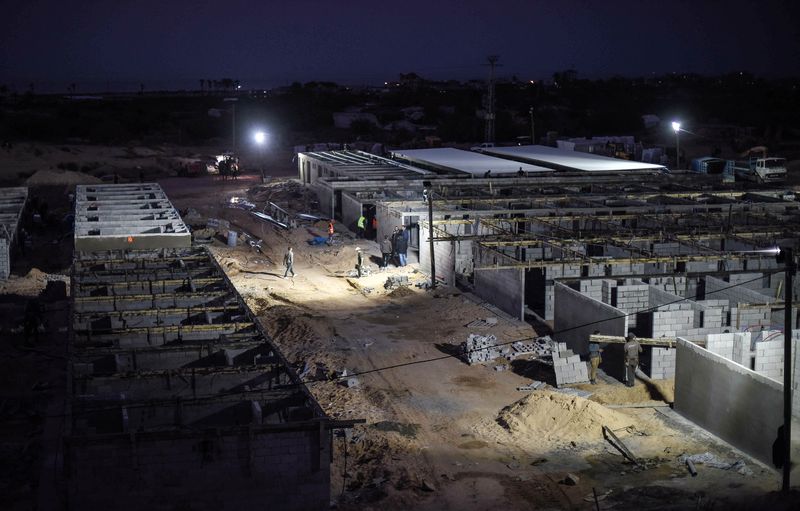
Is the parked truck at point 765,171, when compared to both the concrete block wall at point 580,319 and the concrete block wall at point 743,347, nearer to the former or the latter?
the concrete block wall at point 580,319

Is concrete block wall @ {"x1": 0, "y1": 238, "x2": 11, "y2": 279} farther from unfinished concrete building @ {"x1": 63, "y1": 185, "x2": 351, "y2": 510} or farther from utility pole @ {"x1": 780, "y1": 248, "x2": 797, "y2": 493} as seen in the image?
utility pole @ {"x1": 780, "y1": 248, "x2": 797, "y2": 493}

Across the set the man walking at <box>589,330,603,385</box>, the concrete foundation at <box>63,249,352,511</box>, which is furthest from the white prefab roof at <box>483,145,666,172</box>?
the concrete foundation at <box>63,249,352,511</box>

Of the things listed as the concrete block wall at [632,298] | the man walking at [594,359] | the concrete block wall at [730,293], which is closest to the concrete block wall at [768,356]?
the man walking at [594,359]

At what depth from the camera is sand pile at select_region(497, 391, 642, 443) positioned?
52.6 feet

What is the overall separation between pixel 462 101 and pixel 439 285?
9179cm

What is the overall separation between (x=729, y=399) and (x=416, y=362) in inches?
273

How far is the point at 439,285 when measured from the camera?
27.3 metres

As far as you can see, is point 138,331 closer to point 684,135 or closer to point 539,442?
point 539,442

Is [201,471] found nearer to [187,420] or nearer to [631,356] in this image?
[187,420]

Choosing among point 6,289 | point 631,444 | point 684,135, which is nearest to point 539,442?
point 631,444

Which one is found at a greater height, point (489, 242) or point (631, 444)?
point (489, 242)

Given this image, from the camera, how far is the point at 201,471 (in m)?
11.6

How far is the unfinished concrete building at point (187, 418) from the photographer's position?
37.4 feet

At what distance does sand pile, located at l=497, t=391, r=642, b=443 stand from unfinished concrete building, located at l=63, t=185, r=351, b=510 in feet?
14.7
